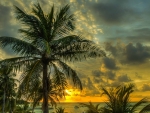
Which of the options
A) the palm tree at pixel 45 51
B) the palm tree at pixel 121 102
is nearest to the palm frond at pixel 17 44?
the palm tree at pixel 45 51

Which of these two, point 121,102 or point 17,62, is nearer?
point 121,102

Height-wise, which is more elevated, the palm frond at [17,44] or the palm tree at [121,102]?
the palm frond at [17,44]

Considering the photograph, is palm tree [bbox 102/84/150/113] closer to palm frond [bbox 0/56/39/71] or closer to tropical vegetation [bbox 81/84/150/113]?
tropical vegetation [bbox 81/84/150/113]

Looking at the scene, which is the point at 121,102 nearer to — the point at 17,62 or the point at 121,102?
the point at 121,102

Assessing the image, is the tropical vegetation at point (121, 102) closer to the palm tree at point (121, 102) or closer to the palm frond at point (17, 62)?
the palm tree at point (121, 102)

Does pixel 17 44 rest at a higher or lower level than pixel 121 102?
higher

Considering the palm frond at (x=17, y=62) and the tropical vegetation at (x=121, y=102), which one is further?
the palm frond at (x=17, y=62)

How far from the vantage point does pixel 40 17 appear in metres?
17.4

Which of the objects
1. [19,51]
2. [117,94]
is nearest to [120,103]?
Answer: [117,94]

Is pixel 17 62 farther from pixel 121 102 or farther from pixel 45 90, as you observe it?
pixel 121 102

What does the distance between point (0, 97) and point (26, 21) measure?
1613 inches

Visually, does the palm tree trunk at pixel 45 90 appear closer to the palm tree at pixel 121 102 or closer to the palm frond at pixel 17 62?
the palm frond at pixel 17 62

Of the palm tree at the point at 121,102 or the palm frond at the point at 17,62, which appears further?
the palm frond at the point at 17,62

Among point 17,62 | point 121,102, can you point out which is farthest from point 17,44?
point 121,102
